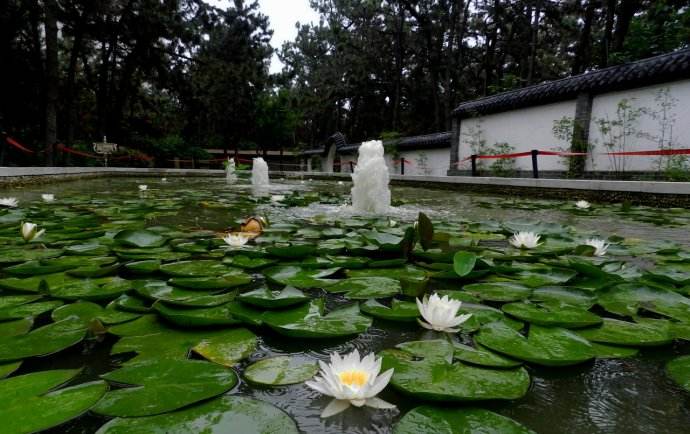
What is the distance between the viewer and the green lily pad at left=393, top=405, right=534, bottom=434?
50 cm

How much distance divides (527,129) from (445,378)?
8961 millimetres

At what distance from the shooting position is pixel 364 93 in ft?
58.8

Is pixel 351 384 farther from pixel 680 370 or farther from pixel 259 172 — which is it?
pixel 259 172

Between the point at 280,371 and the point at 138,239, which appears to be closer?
the point at 280,371

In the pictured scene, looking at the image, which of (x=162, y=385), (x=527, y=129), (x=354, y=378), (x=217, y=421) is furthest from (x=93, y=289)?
(x=527, y=129)

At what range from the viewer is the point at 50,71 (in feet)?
26.8

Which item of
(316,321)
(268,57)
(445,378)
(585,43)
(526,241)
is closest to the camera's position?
(445,378)

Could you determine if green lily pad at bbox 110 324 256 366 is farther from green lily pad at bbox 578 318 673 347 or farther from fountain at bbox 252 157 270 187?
fountain at bbox 252 157 270 187

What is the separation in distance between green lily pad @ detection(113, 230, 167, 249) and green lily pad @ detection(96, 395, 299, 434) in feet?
3.84

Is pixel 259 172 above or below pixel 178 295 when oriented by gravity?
above

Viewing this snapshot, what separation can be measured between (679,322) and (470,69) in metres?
18.9

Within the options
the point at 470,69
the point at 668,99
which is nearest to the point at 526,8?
the point at 470,69

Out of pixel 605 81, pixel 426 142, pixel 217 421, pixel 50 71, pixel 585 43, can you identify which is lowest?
pixel 217 421

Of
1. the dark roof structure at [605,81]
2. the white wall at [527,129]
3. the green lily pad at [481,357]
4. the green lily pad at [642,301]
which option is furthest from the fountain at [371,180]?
the white wall at [527,129]
